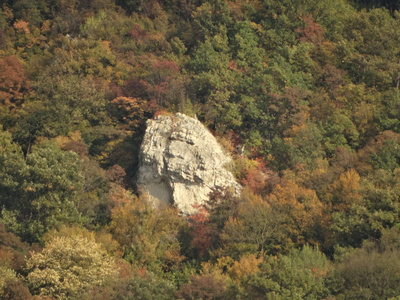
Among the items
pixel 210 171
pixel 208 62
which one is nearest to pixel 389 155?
pixel 210 171

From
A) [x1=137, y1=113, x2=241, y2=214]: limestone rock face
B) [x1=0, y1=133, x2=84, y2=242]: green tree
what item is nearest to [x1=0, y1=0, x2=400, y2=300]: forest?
[x1=0, y1=133, x2=84, y2=242]: green tree

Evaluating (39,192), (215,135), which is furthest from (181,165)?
(39,192)

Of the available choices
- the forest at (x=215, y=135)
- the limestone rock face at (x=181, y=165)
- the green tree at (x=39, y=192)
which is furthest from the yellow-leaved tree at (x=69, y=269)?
the limestone rock face at (x=181, y=165)

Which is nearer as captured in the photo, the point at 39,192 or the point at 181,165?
the point at 39,192

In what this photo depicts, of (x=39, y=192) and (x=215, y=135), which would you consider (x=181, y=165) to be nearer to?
(x=215, y=135)

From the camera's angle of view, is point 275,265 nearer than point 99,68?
Yes

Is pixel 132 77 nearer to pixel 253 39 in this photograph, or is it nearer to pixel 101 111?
pixel 101 111

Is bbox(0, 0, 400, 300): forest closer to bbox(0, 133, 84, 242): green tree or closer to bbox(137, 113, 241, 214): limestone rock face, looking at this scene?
bbox(0, 133, 84, 242): green tree
